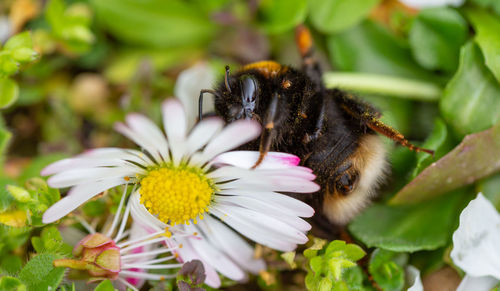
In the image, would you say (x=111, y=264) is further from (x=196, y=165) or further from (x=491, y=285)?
(x=491, y=285)

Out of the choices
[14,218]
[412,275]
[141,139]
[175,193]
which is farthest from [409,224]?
[14,218]

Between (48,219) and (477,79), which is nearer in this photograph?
(48,219)

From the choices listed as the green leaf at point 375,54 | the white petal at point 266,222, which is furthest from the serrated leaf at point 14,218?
the green leaf at point 375,54

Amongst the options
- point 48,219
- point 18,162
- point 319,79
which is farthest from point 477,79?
point 18,162

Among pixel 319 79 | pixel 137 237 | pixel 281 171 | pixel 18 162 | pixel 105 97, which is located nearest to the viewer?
pixel 281 171

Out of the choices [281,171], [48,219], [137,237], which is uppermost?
[281,171]

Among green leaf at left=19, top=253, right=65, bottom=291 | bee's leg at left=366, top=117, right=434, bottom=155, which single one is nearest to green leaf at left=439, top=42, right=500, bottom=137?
bee's leg at left=366, top=117, right=434, bottom=155

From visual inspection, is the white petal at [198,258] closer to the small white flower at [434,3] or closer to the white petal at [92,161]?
the white petal at [92,161]

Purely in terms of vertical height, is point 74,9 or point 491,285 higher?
point 74,9
